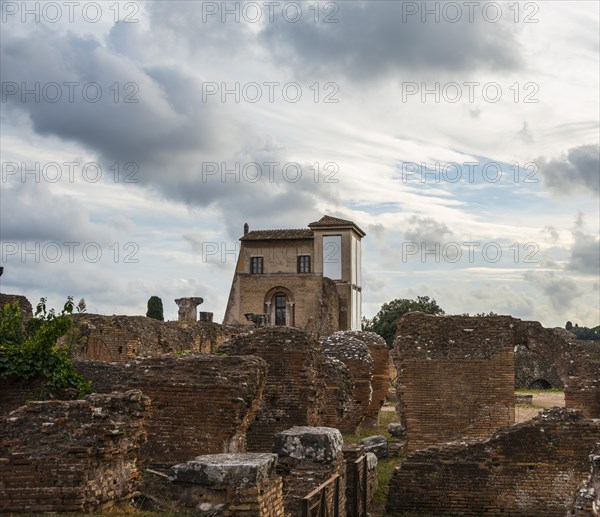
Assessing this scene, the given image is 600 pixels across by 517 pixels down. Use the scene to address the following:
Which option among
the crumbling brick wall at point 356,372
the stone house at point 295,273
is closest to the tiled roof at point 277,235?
the stone house at point 295,273

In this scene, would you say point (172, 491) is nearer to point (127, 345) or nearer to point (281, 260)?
point (127, 345)

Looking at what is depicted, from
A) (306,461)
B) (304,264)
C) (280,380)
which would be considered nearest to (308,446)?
(306,461)

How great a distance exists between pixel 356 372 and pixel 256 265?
32789 millimetres

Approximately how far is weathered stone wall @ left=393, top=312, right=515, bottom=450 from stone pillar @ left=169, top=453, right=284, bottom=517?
8.98 metres

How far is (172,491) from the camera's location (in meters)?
6.97

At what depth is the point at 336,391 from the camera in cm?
1619

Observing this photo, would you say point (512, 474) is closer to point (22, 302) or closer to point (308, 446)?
point (308, 446)

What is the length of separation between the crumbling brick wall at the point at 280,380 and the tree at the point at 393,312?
Result: 46.7 metres

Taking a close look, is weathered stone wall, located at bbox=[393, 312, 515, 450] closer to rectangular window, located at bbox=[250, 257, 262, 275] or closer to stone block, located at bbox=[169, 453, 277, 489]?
stone block, located at bbox=[169, 453, 277, 489]

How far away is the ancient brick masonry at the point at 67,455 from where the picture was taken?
6.41 metres

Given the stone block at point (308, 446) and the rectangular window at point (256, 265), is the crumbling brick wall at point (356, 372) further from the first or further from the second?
the rectangular window at point (256, 265)

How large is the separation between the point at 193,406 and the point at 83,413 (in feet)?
7.53

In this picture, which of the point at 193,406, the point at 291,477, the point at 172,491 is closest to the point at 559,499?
the point at 291,477

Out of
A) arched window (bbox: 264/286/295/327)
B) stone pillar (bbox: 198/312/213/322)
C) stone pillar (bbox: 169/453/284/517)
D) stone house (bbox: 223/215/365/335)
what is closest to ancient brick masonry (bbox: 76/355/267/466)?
stone pillar (bbox: 169/453/284/517)
